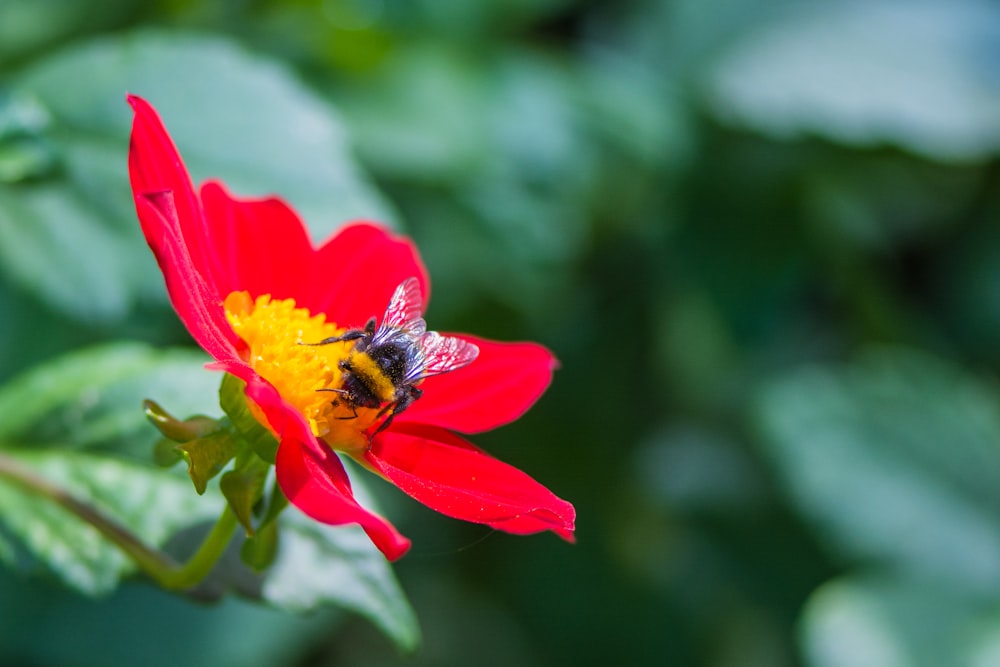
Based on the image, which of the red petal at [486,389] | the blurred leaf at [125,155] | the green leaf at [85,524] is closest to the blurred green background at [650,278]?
the blurred leaf at [125,155]

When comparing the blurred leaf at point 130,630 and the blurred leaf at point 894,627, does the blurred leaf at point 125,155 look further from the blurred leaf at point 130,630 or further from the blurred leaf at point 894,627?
the blurred leaf at point 894,627

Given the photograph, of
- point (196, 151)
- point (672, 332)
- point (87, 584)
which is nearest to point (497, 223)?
point (672, 332)

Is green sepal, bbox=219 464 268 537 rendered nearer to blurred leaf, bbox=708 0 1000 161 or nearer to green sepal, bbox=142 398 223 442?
green sepal, bbox=142 398 223 442

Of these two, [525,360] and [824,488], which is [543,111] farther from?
[525,360]

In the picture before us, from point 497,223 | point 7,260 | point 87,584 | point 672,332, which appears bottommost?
point 672,332

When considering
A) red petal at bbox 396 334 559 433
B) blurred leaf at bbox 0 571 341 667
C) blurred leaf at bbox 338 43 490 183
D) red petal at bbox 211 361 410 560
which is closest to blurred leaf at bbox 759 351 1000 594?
blurred leaf at bbox 338 43 490 183
